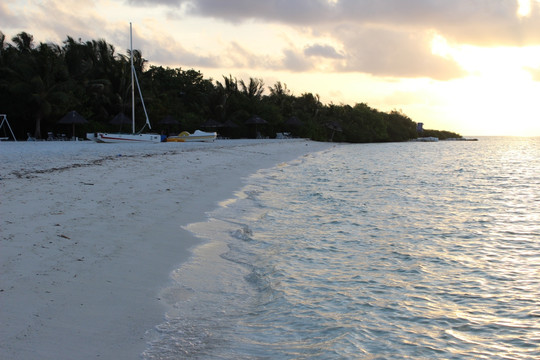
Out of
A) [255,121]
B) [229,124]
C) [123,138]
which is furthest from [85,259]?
[255,121]

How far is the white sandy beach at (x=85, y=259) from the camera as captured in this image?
3324 mm

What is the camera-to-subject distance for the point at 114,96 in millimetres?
40688

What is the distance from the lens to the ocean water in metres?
3.64

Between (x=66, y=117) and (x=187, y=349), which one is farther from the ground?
(x=66, y=117)

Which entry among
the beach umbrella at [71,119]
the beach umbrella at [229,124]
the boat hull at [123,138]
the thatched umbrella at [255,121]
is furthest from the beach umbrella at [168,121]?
the boat hull at [123,138]

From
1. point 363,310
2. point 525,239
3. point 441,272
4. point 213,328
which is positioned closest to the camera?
point 213,328

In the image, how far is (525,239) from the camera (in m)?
7.99

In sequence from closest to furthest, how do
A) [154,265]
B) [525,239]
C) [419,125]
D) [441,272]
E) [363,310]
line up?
[363,310] < [154,265] < [441,272] < [525,239] < [419,125]

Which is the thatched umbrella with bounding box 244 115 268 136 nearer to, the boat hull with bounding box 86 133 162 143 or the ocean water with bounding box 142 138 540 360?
the boat hull with bounding box 86 133 162 143

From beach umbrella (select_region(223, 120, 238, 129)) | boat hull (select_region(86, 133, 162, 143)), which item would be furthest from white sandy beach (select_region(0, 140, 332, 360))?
beach umbrella (select_region(223, 120, 238, 129))

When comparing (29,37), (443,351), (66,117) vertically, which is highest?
(29,37)

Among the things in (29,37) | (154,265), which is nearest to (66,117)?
(29,37)

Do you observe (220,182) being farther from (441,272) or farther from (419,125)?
(419,125)

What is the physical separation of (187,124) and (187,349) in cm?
4396
